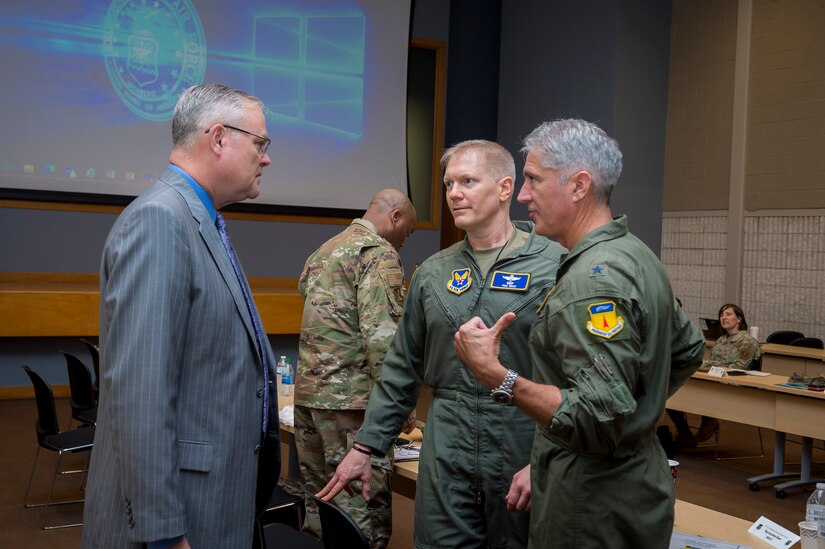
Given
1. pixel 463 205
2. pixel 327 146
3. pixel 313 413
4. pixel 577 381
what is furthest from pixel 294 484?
pixel 327 146

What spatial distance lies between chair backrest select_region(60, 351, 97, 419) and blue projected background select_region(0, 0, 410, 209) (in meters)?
3.27

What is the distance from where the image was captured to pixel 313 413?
A: 319cm

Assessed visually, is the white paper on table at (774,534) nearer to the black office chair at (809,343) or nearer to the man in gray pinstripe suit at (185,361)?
the man in gray pinstripe suit at (185,361)

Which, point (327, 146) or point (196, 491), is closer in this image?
point (196, 491)

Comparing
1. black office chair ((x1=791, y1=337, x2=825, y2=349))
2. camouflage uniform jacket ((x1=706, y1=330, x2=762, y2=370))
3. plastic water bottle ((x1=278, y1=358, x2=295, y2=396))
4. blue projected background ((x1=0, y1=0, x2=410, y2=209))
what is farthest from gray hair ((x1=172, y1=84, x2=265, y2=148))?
black office chair ((x1=791, y1=337, x2=825, y2=349))

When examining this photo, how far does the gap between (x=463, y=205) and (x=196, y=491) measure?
3.70ft

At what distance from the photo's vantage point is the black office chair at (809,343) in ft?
25.8

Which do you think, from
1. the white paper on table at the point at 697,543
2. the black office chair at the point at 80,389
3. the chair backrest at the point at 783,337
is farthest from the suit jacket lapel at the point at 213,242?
the chair backrest at the point at 783,337

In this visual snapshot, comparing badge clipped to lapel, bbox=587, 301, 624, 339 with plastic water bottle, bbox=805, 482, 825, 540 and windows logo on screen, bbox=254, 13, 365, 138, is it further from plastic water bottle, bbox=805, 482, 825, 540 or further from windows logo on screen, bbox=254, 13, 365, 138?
windows logo on screen, bbox=254, 13, 365, 138

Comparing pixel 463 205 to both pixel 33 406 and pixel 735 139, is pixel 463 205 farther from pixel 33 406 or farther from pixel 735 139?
pixel 735 139

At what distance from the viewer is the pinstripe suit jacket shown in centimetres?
154

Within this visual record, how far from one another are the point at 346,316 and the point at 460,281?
87cm

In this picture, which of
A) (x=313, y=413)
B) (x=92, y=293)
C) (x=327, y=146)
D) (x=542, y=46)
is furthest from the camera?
(x=542, y=46)

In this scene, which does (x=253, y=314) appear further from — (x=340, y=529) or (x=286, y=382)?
(x=286, y=382)
